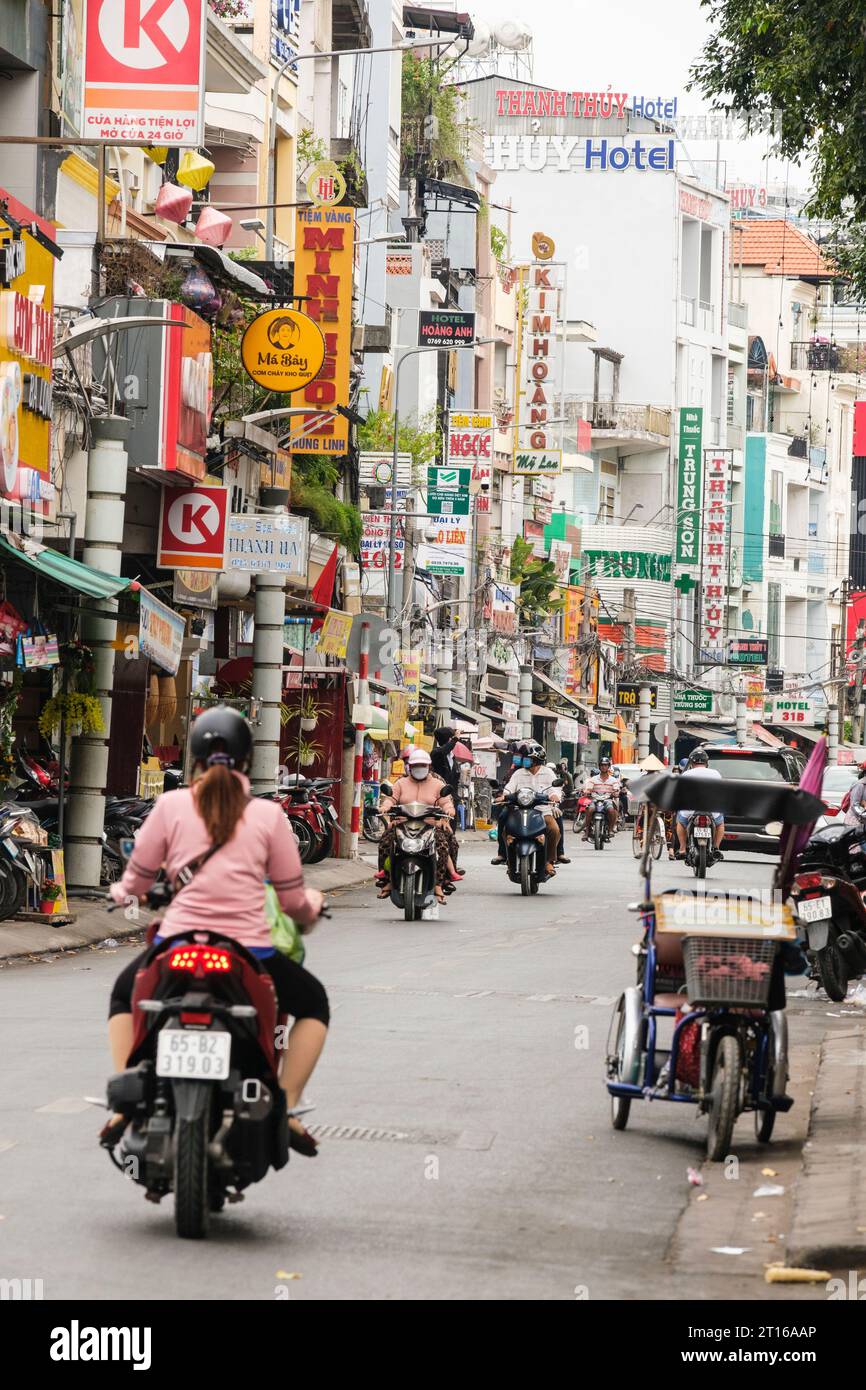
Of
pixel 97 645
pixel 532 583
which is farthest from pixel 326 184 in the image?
pixel 532 583

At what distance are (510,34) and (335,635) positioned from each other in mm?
57866

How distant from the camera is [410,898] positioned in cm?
2370

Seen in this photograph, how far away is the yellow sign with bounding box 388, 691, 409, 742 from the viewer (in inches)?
1753

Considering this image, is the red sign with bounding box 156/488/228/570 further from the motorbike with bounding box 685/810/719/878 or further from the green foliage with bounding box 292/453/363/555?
the green foliage with bounding box 292/453/363/555

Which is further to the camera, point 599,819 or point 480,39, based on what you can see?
point 480,39

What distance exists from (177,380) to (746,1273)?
17.6 metres

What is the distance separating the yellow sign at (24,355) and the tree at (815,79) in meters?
6.21

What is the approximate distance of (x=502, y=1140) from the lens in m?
10.1

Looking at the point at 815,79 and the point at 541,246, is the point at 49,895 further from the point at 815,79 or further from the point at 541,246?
the point at 541,246

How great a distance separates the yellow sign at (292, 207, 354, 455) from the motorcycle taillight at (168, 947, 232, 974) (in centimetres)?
2576

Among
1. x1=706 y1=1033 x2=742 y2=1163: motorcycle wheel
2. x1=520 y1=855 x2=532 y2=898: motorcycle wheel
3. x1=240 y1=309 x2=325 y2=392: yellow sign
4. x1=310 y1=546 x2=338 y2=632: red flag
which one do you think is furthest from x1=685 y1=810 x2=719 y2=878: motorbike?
x1=706 y1=1033 x2=742 y2=1163: motorcycle wheel

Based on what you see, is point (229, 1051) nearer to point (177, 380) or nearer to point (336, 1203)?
point (336, 1203)

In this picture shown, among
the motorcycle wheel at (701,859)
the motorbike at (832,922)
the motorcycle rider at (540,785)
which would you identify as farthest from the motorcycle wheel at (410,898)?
the motorcycle wheel at (701,859)

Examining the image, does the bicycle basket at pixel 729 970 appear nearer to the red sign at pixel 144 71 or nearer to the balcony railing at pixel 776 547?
the red sign at pixel 144 71
